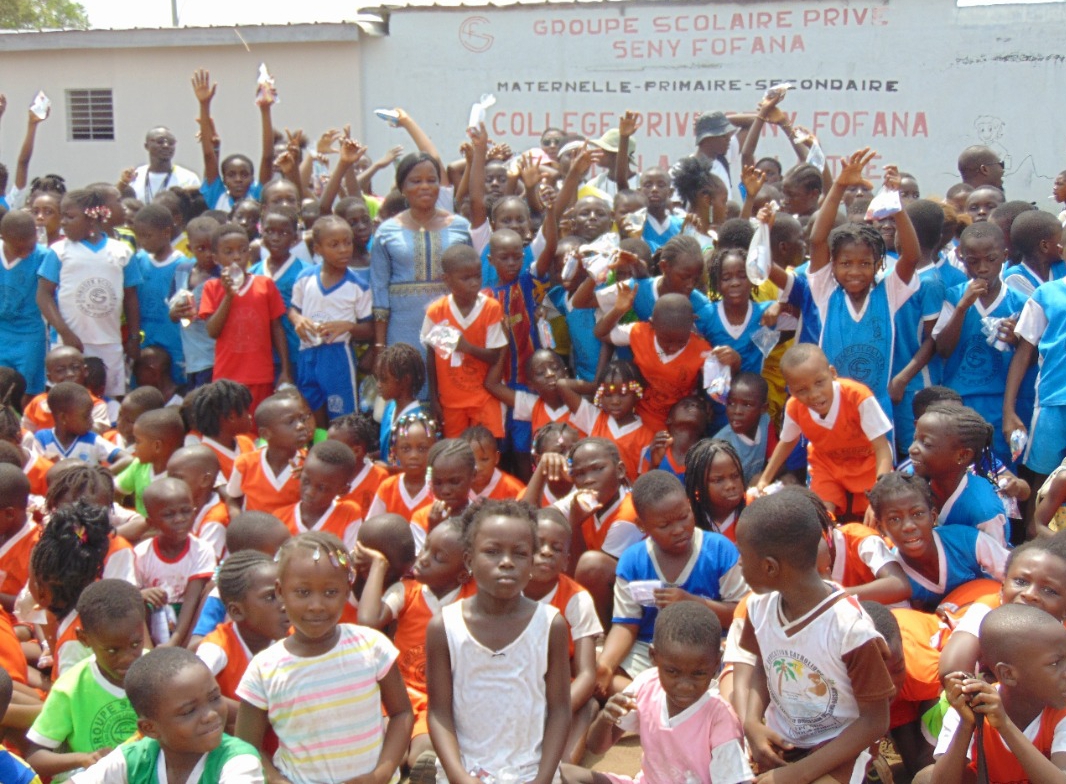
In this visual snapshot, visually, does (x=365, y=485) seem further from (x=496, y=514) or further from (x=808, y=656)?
(x=808, y=656)

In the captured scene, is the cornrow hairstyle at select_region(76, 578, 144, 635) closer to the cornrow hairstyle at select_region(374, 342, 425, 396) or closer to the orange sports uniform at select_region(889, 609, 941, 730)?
the cornrow hairstyle at select_region(374, 342, 425, 396)

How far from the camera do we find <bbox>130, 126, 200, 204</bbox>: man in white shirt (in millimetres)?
8383

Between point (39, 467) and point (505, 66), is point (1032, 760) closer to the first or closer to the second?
point (39, 467)

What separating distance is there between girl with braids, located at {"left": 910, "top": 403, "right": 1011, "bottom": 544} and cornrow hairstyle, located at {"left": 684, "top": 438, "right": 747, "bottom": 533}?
2.37 ft

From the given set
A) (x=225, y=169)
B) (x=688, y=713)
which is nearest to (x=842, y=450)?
(x=688, y=713)

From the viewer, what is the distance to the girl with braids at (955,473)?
417 centimetres

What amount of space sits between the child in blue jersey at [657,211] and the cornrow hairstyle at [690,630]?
3.34m

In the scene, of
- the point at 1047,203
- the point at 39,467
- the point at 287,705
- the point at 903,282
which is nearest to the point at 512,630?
the point at 287,705

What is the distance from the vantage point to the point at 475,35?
1168cm

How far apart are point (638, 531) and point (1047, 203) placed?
7426 mm

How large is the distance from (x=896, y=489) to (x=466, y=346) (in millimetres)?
2317

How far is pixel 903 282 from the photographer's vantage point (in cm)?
500

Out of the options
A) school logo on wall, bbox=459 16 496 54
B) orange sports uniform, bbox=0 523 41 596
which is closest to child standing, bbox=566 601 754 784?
orange sports uniform, bbox=0 523 41 596

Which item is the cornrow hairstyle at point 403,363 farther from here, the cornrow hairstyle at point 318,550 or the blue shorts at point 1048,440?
the blue shorts at point 1048,440
